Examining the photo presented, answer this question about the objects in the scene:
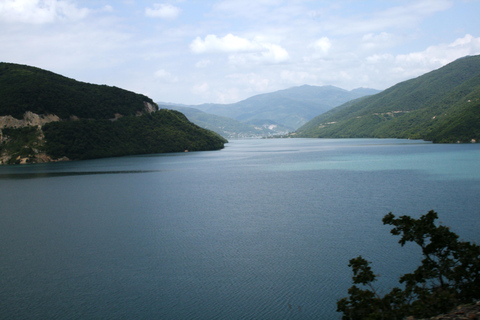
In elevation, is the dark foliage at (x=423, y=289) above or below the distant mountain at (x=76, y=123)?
below

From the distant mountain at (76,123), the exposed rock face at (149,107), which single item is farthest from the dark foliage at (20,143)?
the exposed rock face at (149,107)

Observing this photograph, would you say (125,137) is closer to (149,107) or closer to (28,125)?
(28,125)

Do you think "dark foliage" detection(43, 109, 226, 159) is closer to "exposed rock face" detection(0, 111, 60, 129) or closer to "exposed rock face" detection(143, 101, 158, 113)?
"exposed rock face" detection(143, 101, 158, 113)

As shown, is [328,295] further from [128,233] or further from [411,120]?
[411,120]

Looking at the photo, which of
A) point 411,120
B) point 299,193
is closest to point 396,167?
point 299,193

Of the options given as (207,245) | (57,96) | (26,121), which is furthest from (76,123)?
(207,245)

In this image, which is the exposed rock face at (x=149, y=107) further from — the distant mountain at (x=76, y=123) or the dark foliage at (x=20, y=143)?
the dark foliage at (x=20, y=143)

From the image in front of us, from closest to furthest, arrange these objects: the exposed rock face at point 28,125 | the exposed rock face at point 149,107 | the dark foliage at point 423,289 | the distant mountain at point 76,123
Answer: the dark foliage at point 423,289 → the exposed rock face at point 28,125 → the distant mountain at point 76,123 → the exposed rock face at point 149,107
